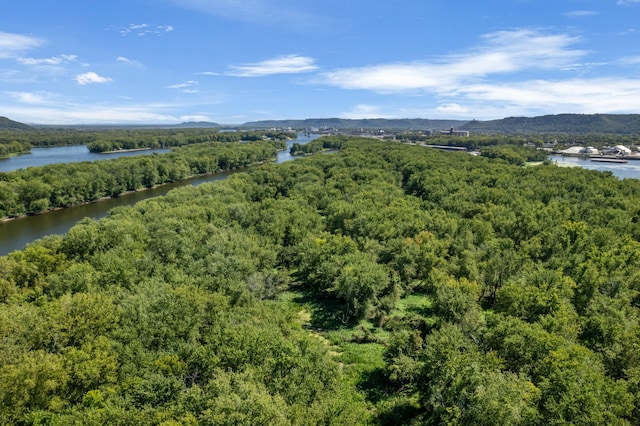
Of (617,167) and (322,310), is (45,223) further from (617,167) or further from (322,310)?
(617,167)

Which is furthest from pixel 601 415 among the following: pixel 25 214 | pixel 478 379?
pixel 25 214

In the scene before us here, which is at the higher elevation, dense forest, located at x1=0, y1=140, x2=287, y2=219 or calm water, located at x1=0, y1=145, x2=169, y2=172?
calm water, located at x1=0, y1=145, x2=169, y2=172

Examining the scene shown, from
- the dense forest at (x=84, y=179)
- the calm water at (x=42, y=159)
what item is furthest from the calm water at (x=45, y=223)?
the calm water at (x=42, y=159)

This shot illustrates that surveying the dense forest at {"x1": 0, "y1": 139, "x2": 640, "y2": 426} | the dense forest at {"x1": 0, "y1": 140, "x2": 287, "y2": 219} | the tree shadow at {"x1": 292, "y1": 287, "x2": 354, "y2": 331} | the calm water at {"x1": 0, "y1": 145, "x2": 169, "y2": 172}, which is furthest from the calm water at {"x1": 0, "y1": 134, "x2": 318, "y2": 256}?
the calm water at {"x1": 0, "y1": 145, "x2": 169, "y2": 172}

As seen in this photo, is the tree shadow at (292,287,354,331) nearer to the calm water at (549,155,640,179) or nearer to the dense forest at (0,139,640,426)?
the dense forest at (0,139,640,426)

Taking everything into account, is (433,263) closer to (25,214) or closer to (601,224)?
(601,224)

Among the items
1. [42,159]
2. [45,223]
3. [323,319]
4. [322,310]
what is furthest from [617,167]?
[42,159]
